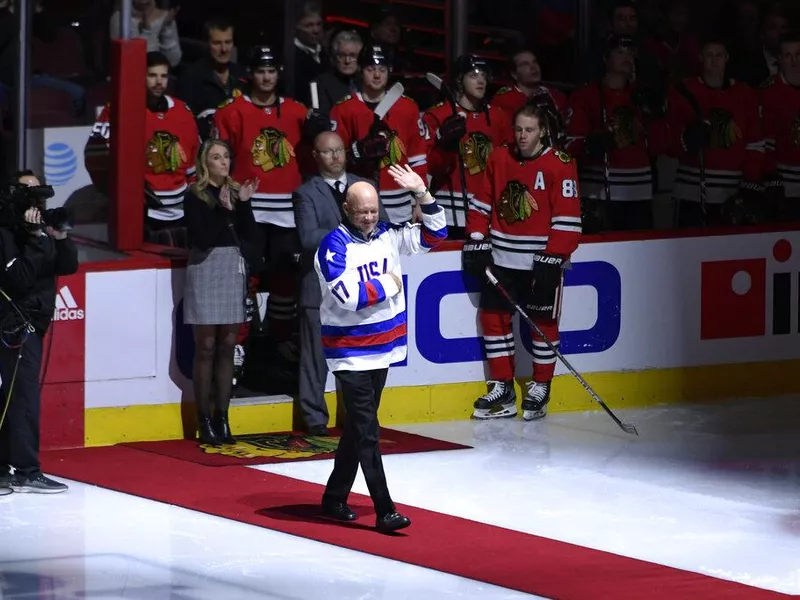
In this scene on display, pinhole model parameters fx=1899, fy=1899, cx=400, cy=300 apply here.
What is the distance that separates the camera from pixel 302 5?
11867 millimetres

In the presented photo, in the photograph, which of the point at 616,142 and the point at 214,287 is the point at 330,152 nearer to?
the point at 214,287

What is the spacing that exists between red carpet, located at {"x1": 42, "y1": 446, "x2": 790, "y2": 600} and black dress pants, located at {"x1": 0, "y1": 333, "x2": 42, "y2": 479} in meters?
0.34

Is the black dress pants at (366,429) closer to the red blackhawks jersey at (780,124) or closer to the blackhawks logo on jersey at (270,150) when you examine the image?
the blackhawks logo on jersey at (270,150)

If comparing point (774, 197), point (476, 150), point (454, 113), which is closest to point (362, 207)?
point (454, 113)

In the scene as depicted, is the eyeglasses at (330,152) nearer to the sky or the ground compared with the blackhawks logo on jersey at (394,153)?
nearer to the ground

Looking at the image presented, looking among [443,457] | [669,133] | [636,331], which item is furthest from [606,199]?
[443,457]

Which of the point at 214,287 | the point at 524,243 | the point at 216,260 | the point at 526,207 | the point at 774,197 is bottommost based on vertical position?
the point at 214,287

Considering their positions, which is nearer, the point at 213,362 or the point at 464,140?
the point at 213,362

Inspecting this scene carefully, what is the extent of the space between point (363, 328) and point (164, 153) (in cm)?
301

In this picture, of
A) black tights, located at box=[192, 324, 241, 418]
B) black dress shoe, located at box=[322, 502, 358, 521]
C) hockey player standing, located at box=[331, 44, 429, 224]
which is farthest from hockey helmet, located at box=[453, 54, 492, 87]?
black dress shoe, located at box=[322, 502, 358, 521]

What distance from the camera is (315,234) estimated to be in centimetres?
909

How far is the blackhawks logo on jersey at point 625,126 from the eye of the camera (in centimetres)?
1123

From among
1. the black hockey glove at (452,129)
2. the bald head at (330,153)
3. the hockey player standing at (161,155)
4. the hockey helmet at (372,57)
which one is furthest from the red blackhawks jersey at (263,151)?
the black hockey glove at (452,129)

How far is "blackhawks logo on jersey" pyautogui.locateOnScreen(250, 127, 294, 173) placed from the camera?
994 cm
